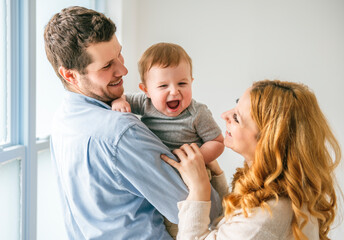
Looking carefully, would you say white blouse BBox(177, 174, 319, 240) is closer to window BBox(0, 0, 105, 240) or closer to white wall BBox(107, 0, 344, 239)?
window BBox(0, 0, 105, 240)

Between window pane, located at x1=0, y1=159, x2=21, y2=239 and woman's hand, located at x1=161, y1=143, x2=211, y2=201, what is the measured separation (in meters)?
0.87

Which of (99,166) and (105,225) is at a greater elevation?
(99,166)

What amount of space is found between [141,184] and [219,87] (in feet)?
6.89

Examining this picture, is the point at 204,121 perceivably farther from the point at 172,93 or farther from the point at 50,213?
the point at 50,213

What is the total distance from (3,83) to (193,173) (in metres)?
1.04

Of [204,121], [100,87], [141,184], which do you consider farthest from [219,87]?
[141,184]

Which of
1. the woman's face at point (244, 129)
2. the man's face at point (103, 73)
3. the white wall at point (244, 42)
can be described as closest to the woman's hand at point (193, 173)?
the woman's face at point (244, 129)

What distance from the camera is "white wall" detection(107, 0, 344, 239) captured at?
9.13 ft

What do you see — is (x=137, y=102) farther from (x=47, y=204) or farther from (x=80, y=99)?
(x=47, y=204)

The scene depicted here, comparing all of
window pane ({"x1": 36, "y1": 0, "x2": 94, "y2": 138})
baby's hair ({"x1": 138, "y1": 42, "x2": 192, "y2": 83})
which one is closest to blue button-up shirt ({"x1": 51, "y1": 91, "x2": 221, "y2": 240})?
baby's hair ({"x1": 138, "y1": 42, "x2": 192, "y2": 83})

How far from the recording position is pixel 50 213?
78.6 inches

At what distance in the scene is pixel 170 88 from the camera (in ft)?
4.35

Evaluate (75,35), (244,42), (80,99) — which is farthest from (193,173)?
(244,42)

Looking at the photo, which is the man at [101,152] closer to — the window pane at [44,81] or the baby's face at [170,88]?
the baby's face at [170,88]
